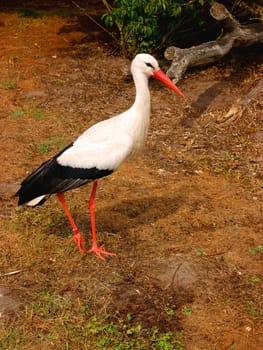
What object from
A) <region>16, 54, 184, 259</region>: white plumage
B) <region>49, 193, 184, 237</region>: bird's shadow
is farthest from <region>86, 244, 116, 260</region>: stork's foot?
<region>49, 193, 184, 237</region>: bird's shadow

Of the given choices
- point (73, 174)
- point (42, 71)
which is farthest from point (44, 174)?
point (42, 71)

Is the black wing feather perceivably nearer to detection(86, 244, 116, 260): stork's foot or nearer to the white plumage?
the white plumage

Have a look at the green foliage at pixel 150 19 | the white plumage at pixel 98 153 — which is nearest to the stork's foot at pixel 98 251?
the white plumage at pixel 98 153

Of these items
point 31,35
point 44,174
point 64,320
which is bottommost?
point 31,35

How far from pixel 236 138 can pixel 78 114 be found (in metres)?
2.04

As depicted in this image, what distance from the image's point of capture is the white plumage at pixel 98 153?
14.3 feet

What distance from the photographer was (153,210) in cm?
528

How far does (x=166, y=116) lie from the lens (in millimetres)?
7062

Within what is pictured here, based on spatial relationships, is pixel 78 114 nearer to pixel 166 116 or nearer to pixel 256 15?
pixel 166 116

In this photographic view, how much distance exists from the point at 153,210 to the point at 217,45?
3.10m

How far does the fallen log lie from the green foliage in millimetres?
313

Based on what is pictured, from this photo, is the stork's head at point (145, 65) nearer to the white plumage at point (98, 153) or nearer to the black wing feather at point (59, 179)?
the white plumage at point (98, 153)

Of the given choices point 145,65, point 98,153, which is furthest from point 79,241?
point 145,65

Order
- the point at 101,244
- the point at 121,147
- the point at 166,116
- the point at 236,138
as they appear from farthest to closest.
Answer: the point at 166,116 → the point at 236,138 → the point at 101,244 → the point at 121,147
